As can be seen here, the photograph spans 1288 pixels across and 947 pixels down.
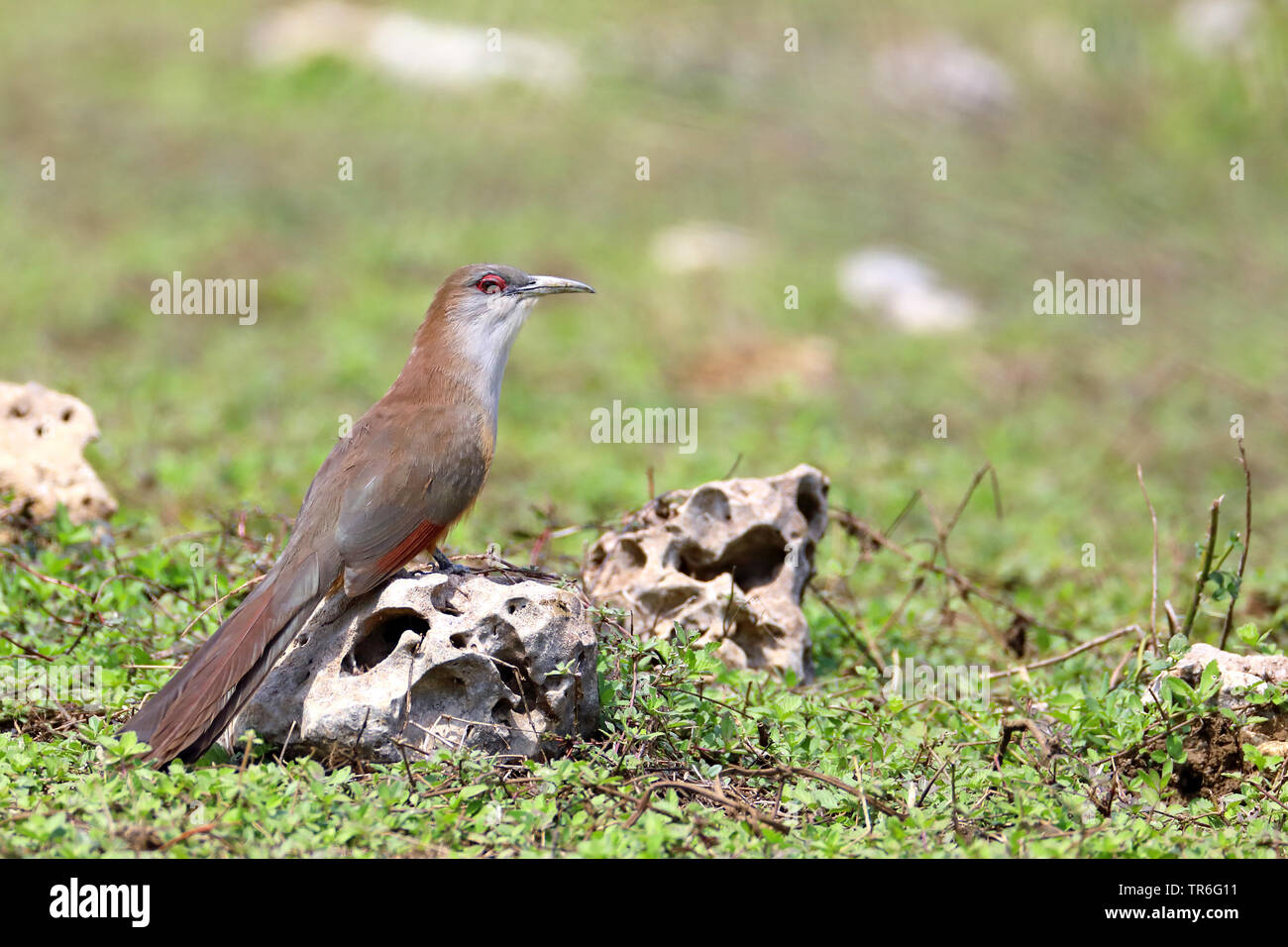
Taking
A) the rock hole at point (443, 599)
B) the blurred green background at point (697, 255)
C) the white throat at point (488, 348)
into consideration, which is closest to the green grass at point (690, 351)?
the blurred green background at point (697, 255)

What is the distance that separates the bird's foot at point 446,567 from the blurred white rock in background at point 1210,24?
13.8 m

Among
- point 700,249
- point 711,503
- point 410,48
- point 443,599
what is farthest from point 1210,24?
point 443,599

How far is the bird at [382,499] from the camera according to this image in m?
3.85

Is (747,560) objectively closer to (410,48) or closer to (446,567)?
(446,567)

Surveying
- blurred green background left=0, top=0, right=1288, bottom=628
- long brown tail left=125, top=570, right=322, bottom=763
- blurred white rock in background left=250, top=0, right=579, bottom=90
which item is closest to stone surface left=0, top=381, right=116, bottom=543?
blurred green background left=0, top=0, right=1288, bottom=628

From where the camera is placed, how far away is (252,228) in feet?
42.2

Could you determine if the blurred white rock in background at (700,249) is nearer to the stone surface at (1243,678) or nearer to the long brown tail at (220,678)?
the stone surface at (1243,678)

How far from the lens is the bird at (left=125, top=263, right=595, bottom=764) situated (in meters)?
3.85

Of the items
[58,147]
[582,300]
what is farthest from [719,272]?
[58,147]

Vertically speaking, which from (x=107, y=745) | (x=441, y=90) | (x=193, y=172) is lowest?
(x=107, y=745)

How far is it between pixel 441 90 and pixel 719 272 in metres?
6.18

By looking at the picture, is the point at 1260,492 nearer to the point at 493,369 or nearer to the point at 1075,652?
the point at 1075,652

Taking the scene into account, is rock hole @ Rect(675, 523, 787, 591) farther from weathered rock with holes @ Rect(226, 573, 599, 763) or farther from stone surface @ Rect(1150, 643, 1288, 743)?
stone surface @ Rect(1150, 643, 1288, 743)

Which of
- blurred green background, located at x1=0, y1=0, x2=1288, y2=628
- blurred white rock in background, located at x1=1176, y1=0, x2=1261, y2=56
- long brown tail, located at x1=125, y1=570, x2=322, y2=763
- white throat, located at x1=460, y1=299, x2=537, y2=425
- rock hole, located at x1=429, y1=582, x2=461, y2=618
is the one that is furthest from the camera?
blurred white rock in background, located at x1=1176, y1=0, x2=1261, y2=56
